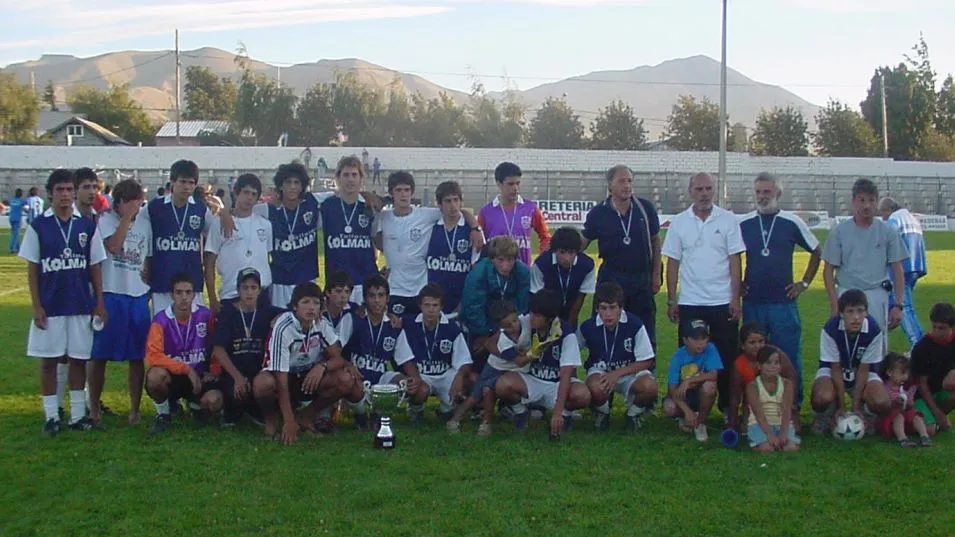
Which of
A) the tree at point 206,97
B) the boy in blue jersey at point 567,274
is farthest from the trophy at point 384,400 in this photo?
the tree at point 206,97

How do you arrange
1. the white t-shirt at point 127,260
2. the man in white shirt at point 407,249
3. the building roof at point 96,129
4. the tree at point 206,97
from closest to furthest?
the white t-shirt at point 127,260 < the man in white shirt at point 407,249 < the building roof at point 96,129 < the tree at point 206,97

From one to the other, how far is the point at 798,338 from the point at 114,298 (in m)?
5.16

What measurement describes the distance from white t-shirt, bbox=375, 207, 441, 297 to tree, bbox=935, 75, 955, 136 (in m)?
63.4

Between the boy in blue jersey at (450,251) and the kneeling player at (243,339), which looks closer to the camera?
the kneeling player at (243,339)

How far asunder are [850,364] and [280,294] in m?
4.41

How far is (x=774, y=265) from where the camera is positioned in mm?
7430

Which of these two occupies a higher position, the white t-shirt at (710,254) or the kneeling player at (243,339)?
the white t-shirt at (710,254)

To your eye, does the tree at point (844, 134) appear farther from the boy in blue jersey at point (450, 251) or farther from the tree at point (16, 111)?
the boy in blue jersey at point (450, 251)

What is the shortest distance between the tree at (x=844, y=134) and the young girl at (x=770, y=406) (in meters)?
58.4

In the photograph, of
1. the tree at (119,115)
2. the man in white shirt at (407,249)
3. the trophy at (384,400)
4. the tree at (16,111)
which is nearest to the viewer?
the trophy at (384,400)

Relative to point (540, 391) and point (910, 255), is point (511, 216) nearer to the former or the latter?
point (540, 391)

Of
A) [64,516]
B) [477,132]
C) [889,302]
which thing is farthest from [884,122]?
[64,516]

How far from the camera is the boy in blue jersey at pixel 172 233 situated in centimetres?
759

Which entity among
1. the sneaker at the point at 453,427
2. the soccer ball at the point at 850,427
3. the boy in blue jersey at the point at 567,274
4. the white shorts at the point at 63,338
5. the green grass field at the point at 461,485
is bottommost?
the green grass field at the point at 461,485
